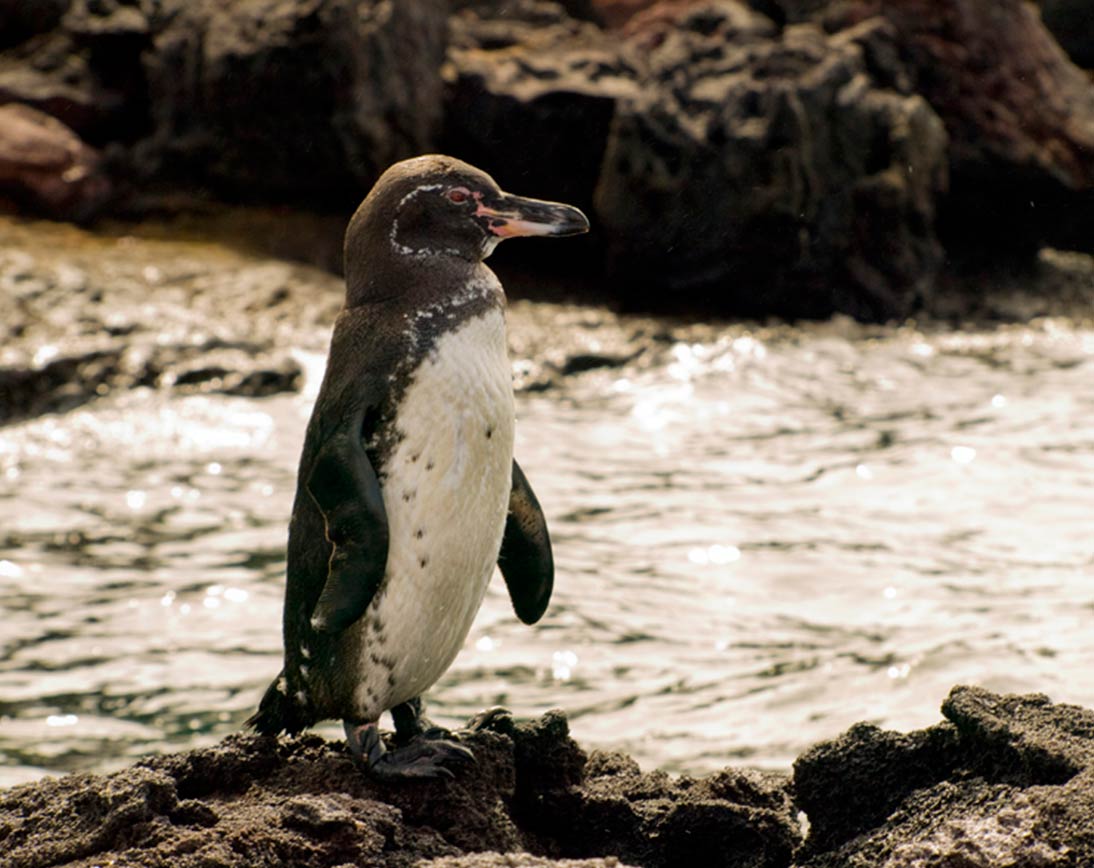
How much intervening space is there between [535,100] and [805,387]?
10.3 feet

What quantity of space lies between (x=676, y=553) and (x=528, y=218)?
4015 millimetres

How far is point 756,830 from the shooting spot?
3.38 m

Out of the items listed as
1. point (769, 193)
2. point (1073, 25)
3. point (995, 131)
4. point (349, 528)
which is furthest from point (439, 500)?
point (1073, 25)

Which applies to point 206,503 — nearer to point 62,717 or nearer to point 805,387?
point 62,717

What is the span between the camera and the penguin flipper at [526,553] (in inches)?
148

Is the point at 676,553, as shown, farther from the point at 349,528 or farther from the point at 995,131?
the point at 995,131

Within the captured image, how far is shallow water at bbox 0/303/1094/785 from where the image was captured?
5863 mm

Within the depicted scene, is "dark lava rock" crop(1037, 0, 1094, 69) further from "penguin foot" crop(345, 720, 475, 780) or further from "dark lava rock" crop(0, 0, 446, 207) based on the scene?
"penguin foot" crop(345, 720, 475, 780)

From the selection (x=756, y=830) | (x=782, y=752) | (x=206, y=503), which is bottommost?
(x=206, y=503)

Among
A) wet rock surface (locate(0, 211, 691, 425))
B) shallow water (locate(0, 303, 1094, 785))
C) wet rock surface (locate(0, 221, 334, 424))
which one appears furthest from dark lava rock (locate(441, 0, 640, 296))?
wet rock surface (locate(0, 221, 334, 424))

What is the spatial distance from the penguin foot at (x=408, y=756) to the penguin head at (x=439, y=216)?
3.15 ft

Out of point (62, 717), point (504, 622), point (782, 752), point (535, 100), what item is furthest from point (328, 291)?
point (782, 752)

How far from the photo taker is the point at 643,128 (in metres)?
11.3

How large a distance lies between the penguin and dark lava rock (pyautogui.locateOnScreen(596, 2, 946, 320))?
25.4 ft
